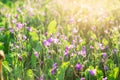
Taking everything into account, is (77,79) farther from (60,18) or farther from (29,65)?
(60,18)

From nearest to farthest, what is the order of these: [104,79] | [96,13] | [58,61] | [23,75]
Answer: [104,79], [23,75], [58,61], [96,13]

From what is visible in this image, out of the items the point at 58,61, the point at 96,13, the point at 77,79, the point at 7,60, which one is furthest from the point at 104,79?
the point at 96,13

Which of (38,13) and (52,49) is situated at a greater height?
(38,13)

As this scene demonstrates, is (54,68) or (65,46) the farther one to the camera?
(65,46)

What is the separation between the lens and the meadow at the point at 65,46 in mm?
3426

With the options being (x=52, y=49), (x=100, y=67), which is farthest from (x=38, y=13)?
(x=100, y=67)

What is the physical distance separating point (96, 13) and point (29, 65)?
167 centimetres

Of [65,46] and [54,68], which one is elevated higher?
[65,46]

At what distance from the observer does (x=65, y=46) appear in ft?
12.4

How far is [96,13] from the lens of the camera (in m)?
5.05

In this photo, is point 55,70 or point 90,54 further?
point 90,54

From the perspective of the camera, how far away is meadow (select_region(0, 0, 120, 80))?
343 cm

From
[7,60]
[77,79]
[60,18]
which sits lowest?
[77,79]

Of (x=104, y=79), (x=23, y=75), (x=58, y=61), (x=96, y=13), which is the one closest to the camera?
(x=104, y=79)
